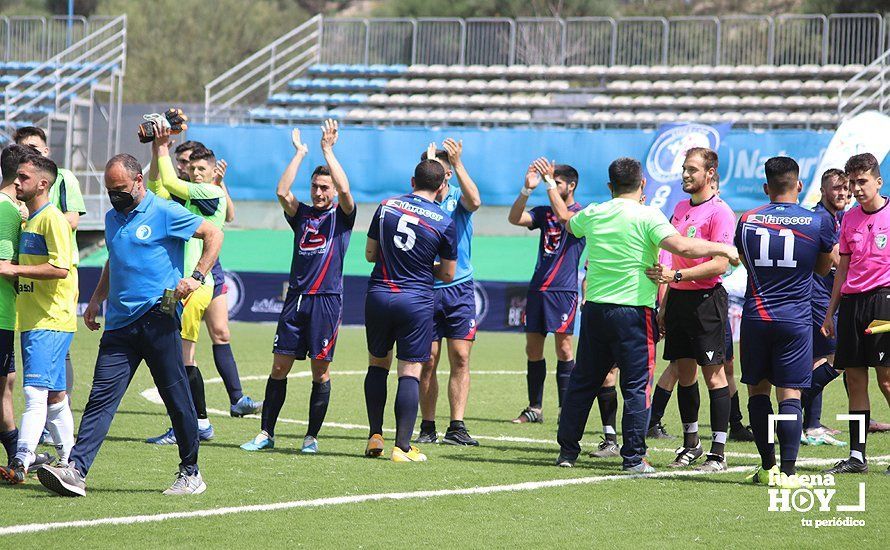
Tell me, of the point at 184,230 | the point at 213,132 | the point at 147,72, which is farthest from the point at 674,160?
the point at 147,72

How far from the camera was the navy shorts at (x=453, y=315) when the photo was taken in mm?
9773

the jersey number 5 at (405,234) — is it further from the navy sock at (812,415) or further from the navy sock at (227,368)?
the navy sock at (812,415)

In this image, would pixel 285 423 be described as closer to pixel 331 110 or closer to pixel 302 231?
pixel 302 231

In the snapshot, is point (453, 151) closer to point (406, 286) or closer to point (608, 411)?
point (406, 286)

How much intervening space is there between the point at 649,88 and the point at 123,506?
80.0ft

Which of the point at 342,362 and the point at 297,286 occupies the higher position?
the point at 297,286

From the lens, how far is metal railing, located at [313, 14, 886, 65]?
96.7 ft

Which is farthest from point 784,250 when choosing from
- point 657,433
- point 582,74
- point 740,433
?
point 582,74

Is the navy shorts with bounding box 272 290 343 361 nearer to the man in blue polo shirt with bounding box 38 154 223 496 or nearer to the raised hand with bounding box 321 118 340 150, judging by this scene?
the raised hand with bounding box 321 118 340 150

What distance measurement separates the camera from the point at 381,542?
5.93m

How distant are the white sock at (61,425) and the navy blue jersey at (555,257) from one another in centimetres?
486

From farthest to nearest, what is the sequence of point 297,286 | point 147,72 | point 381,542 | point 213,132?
point 147,72 → point 213,132 → point 297,286 → point 381,542

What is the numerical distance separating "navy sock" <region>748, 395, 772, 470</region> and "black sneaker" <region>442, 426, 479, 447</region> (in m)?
2.52

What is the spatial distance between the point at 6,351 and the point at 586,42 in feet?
86.7
